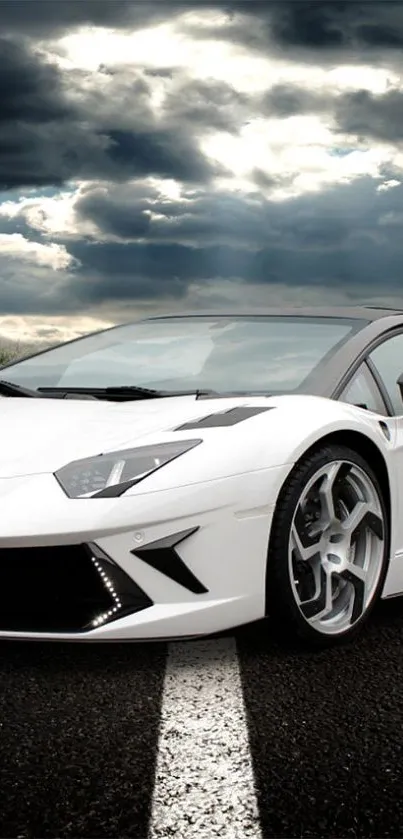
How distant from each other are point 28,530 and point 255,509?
725 mm

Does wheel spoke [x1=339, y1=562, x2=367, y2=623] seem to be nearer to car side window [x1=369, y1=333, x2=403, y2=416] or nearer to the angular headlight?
car side window [x1=369, y1=333, x2=403, y2=416]

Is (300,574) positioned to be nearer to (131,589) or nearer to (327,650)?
(327,650)

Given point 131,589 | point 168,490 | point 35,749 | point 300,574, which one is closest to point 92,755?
A: point 35,749

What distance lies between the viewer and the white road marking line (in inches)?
95.2

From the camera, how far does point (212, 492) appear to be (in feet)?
11.3

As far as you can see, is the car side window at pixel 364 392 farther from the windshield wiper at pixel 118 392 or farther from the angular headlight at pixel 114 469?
the angular headlight at pixel 114 469

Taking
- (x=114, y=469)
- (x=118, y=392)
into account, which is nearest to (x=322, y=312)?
(x=118, y=392)

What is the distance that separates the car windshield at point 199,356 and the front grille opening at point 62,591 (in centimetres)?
108

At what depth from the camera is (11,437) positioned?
12.5 ft

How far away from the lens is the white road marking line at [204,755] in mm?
2418

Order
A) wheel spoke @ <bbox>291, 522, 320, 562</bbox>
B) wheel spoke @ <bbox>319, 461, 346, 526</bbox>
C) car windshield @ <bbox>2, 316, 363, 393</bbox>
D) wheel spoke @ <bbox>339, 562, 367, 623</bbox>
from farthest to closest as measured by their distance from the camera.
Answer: car windshield @ <bbox>2, 316, 363, 393</bbox> → wheel spoke @ <bbox>339, 562, 367, 623</bbox> → wheel spoke @ <bbox>319, 461, 346, 526</bbox> → wheel spoke @ <bbox>291, 522, 320, 562</bbox>

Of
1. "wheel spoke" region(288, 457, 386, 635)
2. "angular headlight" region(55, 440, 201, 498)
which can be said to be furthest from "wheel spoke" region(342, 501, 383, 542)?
"angular headlight" region(55, 440, 201, 498)

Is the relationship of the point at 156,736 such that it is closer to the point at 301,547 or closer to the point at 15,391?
the point at 301,547

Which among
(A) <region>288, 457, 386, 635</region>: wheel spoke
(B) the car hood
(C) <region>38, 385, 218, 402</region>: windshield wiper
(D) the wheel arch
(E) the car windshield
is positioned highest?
(E) the car windshield
